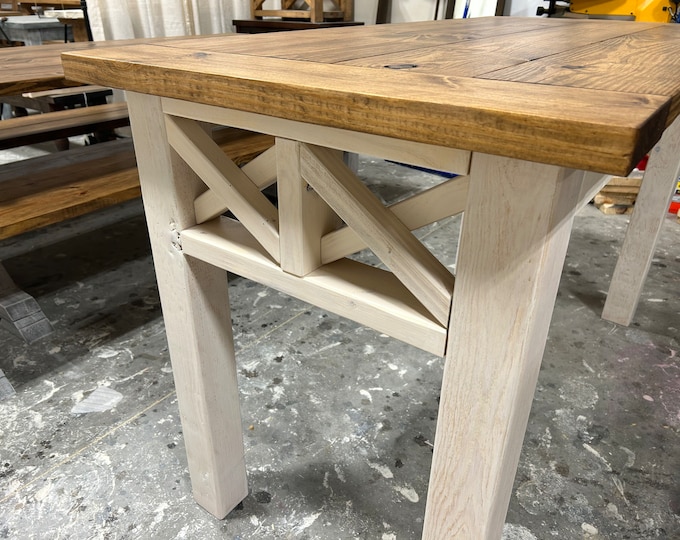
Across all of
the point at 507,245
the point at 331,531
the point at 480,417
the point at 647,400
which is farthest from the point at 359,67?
the point at 647,400

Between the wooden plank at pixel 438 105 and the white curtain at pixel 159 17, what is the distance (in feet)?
7.90

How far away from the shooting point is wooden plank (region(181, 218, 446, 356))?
1.93ft

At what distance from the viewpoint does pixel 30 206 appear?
1352 millimetres

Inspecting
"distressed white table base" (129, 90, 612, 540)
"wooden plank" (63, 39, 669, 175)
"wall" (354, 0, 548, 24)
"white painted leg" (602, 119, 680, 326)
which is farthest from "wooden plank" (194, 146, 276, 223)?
"wall" (354, 0, 548, 24)

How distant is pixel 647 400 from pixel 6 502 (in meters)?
1.53

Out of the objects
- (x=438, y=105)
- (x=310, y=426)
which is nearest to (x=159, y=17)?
(x=310, y=426)

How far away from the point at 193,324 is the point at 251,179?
0.89 ft

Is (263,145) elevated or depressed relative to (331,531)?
elevated

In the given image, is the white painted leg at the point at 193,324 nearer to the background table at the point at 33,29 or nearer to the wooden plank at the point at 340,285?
the wooden plank at the point at 340,285

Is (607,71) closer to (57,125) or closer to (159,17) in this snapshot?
(57,125)

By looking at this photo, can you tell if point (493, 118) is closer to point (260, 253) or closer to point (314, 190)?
point (314, 190)

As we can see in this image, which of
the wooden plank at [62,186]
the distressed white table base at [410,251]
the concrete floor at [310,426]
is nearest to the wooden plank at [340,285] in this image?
the distressed white table base at [410,251]

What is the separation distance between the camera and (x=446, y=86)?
46 cm

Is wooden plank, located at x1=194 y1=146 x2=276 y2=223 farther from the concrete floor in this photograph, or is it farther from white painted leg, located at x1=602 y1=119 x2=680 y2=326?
white painted leg, located at x1=602 y1=119 x2=680 y2=326
